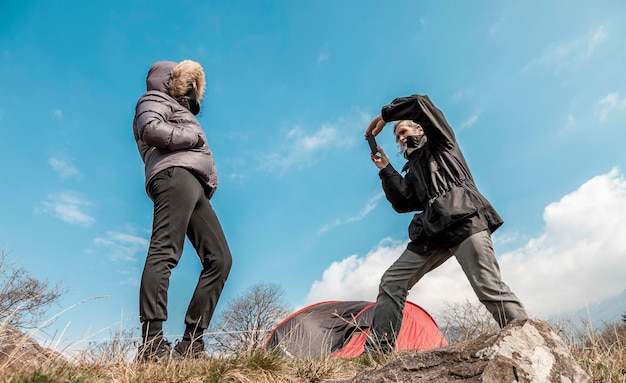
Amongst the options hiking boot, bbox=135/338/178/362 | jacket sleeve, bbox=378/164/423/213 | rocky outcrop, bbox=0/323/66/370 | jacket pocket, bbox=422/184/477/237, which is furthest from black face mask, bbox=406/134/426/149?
Answer: rocky outcrop, bbox=0/323/66/370

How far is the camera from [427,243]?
326 centimetres

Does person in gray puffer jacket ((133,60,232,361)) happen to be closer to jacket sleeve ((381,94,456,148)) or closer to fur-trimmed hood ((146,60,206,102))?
fur-trimmed hood ((146,60,206,102))

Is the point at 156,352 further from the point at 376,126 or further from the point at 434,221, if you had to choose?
the point at 376,126

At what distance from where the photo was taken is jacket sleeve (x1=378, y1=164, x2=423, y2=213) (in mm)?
3650

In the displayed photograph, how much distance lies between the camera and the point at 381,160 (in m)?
3.83

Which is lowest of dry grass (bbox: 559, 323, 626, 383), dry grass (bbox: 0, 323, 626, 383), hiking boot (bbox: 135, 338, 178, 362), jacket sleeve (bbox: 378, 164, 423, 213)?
dry grass (bbox: 559, 323, 626, 383)

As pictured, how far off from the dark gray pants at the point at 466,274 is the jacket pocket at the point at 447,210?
0.53 ft

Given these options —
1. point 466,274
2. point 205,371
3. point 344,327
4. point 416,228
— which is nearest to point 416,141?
point 416,228

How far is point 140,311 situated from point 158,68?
1.83m

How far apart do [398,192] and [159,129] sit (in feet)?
6.19

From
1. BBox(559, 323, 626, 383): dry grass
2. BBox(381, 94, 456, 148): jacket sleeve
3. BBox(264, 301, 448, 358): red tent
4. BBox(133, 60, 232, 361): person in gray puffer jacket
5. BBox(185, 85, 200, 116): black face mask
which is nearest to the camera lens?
BBox(559, 323, 626, 383): dry grass

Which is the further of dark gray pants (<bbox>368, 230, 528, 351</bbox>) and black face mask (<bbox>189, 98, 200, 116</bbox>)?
black face mask (<bbox>189, 98, 200, 116</bbox>)

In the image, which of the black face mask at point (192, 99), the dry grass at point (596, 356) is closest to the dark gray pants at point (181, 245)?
the black face mask at point (192, 99)

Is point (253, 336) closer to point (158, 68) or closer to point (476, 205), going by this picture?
point (476, 205)
